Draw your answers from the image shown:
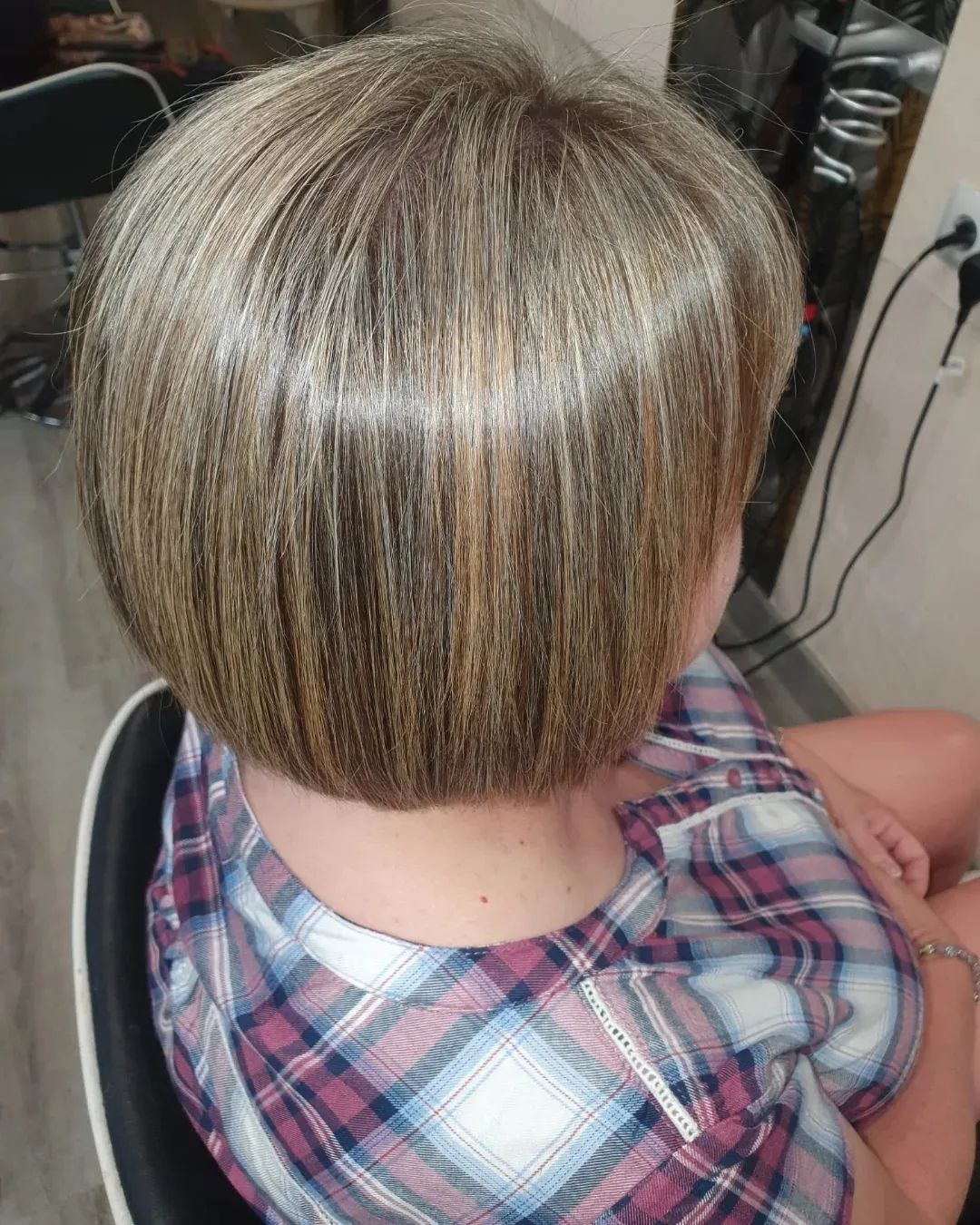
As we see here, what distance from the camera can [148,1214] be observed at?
48cm

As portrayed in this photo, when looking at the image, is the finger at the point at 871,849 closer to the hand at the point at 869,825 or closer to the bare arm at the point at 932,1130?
the hand at the point at 869,825

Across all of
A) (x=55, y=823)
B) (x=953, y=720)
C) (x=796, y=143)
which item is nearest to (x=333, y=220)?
(x=953, y=720)

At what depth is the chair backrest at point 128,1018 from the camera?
50cm

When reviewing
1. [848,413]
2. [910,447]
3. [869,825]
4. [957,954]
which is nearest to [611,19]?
[848,413]

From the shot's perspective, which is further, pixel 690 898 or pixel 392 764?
pixel 690 898

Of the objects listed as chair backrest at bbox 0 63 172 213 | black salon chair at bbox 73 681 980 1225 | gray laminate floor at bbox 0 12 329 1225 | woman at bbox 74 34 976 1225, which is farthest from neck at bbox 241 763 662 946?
chair backrest at bbox 0 63 172 213

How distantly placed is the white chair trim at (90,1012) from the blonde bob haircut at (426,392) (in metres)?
0.20

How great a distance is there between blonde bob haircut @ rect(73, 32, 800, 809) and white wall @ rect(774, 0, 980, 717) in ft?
2.51

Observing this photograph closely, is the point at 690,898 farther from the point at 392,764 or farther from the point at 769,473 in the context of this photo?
the point at 769,473

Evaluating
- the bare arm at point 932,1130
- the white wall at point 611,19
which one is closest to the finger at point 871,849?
the bare arm at point 932,1130

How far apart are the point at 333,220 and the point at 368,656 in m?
0.19

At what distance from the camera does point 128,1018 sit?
55 cm

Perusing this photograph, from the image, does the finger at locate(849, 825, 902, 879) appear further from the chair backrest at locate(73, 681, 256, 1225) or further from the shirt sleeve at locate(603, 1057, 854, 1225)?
the chair backrest at locate(73, 681, 256, 1225)

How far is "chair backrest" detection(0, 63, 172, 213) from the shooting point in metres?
1.62
